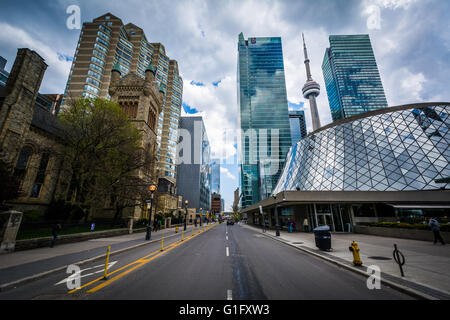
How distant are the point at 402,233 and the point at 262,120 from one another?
86.4 meters

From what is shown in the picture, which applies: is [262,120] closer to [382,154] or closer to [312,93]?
[312,93]

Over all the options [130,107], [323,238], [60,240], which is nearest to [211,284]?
[323,238]

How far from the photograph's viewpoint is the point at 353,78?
124875 millimetres

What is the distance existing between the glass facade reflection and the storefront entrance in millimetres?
3791

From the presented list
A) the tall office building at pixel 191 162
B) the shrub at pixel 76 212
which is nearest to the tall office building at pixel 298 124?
the tall office building at pixel 191 162

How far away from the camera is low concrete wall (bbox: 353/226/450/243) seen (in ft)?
42.2

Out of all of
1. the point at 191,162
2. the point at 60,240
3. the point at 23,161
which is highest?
the point at 191,162

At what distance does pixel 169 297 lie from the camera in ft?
13.5

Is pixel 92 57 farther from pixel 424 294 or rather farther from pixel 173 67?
pixel 424 294

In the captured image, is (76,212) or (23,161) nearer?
(76,212)

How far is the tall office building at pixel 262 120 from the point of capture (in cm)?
9162

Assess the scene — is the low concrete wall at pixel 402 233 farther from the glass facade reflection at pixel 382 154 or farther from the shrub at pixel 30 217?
the shrub at pixel 30 217

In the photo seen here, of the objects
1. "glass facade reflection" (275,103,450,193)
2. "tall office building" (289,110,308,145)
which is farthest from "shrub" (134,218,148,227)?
"tall office building" (289,110,308,145)

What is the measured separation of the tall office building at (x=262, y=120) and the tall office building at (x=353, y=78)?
53885mm
